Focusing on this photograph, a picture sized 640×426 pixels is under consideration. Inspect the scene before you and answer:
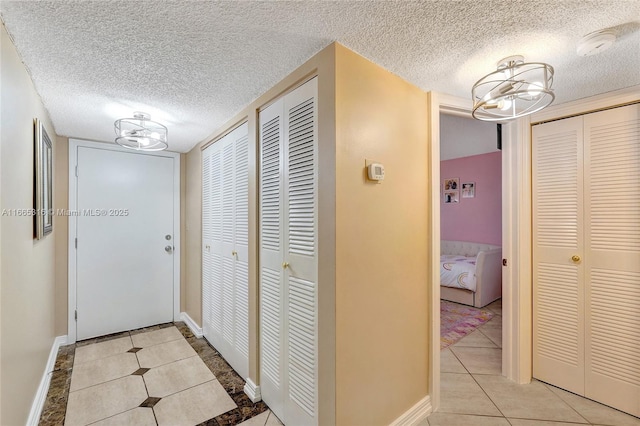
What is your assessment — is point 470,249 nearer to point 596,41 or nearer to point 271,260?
point 596,41

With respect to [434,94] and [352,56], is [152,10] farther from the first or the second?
[434,94]

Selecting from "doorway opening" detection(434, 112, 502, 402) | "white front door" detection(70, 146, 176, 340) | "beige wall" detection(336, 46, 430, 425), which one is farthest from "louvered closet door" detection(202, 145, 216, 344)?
"doorway opening" detection(434, 112, 502, 402)

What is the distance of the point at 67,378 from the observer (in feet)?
7.46

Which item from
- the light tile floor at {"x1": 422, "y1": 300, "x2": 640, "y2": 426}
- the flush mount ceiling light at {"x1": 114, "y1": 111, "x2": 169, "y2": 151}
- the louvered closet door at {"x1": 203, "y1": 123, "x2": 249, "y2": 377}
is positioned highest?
the flush mount ceiling light at {"x1": 114, "y1": 111, "x2": 169, "y2": 151}

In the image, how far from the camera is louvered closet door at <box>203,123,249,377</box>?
2.23 m

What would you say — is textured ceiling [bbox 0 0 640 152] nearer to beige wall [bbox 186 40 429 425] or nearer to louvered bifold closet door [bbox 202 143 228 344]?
beige wall [bbox 186 40 429 425]

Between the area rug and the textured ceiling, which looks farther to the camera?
the area rug

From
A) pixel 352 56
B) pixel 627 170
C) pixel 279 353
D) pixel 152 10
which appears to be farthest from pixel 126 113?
pixel 627 170

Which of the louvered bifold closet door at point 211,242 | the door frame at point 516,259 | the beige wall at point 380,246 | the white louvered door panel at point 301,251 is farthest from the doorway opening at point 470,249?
the louvered bifold closet door at point 211,242

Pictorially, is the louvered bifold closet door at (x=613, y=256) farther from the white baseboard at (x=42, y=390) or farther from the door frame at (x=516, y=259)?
the white baseboard at (x=42, y=390)

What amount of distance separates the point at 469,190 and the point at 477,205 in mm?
311

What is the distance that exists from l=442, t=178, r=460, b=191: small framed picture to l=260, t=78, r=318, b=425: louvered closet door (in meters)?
4.45

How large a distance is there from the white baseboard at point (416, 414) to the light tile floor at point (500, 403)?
1.6 inches

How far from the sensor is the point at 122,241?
3180 millimetres
